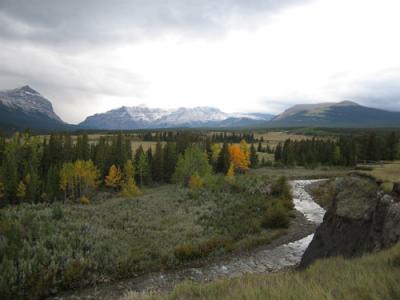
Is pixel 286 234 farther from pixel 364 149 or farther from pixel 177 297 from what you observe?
pixel 364 149

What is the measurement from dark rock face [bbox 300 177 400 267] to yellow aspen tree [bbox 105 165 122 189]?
5090 cm

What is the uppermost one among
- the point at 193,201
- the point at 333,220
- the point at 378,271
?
the point at 378,271

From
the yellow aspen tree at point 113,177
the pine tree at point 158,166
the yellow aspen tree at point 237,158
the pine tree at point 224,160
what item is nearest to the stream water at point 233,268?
the yellow aspen tree at point 113,177

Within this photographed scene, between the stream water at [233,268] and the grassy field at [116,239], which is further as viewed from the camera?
the grassy field at [116,239]

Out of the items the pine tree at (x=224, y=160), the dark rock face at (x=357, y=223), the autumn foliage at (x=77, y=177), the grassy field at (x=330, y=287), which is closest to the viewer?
the grassy field at (x=330, y=287)

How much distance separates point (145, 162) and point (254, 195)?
102 ft

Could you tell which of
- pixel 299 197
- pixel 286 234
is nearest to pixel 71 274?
pixel 286 234

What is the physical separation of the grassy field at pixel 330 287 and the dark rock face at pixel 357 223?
396 centimetres

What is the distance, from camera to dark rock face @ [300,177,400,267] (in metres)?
12.7

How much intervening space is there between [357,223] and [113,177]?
5480 cm

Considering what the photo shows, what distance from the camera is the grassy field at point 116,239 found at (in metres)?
18.8

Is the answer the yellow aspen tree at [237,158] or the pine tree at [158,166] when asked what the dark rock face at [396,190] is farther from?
the pine tree at [158,166]

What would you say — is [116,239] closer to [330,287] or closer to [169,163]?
[330,287]

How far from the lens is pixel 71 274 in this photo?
18.8 metres
